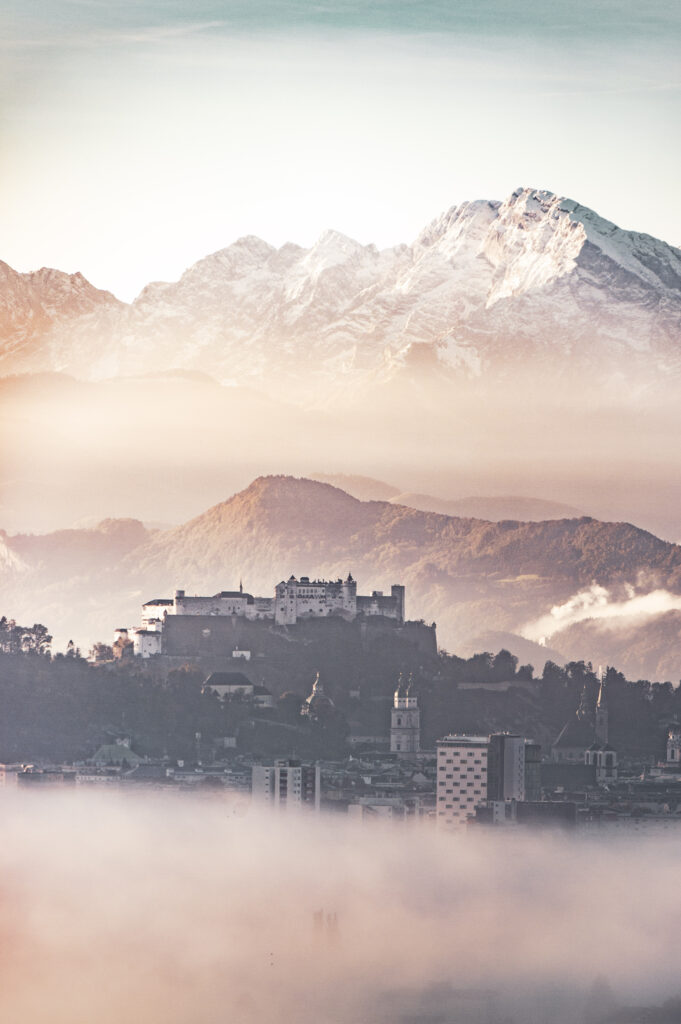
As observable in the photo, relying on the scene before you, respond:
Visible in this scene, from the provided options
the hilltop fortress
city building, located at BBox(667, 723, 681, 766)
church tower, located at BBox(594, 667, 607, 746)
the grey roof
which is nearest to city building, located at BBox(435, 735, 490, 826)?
church tower, located at BBox(594, 667, 607, 746)

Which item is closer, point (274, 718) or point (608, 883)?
point (608, 883)

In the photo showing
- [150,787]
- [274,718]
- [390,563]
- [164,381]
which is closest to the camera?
[150,787]

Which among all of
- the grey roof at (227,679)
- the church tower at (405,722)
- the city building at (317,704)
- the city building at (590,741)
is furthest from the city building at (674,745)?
the grey roof at (227,679)

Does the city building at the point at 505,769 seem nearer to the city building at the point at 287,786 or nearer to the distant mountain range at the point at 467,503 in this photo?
the city building at the point at 287,786

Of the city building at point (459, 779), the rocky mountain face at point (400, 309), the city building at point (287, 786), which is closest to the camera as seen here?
the city building at point (459, 779)

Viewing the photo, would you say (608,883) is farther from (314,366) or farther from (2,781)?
(314,366)

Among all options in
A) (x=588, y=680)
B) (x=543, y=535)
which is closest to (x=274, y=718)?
(x=588, y=680)

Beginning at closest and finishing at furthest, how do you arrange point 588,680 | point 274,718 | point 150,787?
point 150,787 < point 274,718 < point 588,680

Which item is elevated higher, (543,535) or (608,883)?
(543,535)
